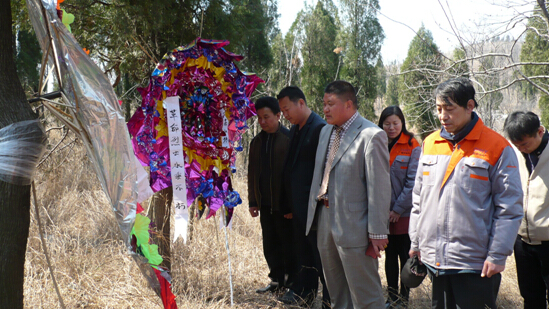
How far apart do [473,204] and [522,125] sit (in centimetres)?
84

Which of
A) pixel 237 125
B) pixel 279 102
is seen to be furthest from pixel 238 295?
pixel 279 102

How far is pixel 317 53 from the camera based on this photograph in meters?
16.7

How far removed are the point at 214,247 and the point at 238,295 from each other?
0.75m

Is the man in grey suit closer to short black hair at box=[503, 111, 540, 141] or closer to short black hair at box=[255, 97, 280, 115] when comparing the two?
short black hair at box=[503, 111, 540, 141]

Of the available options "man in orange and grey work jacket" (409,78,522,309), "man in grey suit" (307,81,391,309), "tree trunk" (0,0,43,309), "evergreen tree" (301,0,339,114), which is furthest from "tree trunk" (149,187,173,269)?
"evergreen tree" (301,0,339,114)

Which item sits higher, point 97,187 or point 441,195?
point 441,195

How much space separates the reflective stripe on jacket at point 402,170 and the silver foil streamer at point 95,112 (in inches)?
79.2

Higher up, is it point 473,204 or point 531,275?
point 473,204

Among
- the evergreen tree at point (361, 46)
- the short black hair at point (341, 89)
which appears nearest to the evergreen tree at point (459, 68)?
the short black hair at point (341, 89)

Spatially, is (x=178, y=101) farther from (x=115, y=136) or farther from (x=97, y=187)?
(x=97, y=187)

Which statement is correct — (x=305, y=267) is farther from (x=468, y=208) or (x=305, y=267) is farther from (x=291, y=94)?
(x=468, y=208)

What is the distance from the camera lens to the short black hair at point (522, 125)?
252cm

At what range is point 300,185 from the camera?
321 cm

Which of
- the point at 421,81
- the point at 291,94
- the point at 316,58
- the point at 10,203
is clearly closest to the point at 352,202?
the point at 291,94
